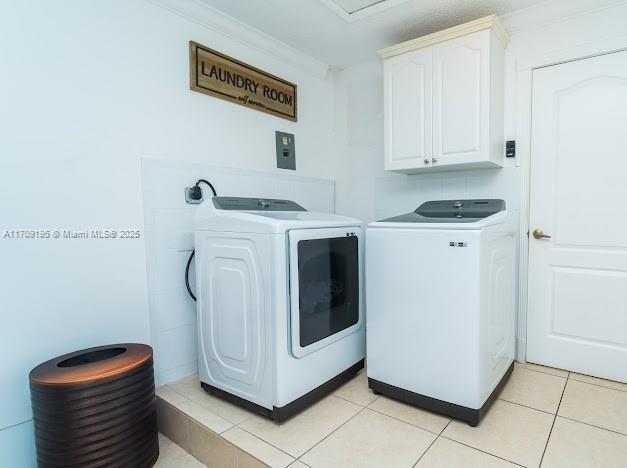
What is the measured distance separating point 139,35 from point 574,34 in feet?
8.44

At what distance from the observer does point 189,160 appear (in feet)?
7.28

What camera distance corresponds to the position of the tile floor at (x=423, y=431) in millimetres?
1473

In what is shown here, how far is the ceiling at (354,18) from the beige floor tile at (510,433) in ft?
7.70

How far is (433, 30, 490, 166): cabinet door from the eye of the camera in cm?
219

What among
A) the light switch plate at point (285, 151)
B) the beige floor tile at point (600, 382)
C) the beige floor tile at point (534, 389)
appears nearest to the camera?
the beige floor tile at point (534, 389)

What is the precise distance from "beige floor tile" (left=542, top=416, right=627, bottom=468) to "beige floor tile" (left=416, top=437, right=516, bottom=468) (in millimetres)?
200

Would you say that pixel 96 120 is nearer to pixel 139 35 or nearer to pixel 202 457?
pixel 139 35

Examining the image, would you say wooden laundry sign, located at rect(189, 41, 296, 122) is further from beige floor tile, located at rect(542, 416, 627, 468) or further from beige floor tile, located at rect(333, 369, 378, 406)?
beige floor tile, located at rect(542, 416, 627, 468)

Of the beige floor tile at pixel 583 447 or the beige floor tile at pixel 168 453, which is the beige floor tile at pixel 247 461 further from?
the beige floor tile at pixel 583 447

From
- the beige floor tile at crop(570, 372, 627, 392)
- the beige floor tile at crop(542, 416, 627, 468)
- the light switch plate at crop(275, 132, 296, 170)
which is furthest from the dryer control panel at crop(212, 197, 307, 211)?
the beige floor tile at crop(570, 372, 627, 392)

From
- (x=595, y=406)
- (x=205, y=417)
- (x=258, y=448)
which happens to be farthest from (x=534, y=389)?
(x=205, y=417)

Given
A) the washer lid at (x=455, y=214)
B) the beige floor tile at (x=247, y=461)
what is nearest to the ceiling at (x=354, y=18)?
the washer lid at (x=455, y=214)

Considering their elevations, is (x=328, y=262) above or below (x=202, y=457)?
above

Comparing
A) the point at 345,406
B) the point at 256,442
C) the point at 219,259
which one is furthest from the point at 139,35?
the point at 345,406
